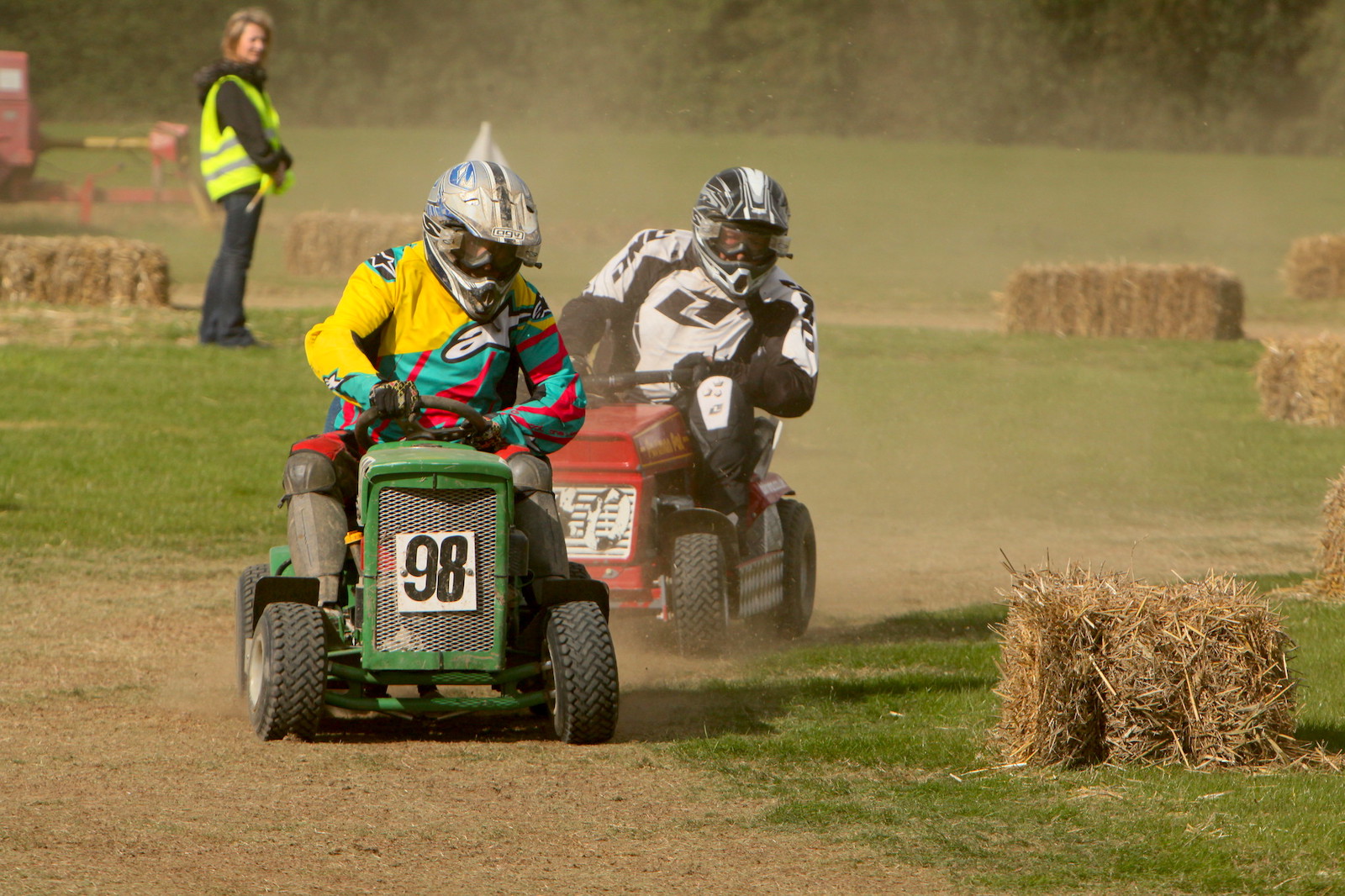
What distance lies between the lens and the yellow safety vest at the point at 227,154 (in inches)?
540

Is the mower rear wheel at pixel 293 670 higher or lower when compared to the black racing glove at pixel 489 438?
lower

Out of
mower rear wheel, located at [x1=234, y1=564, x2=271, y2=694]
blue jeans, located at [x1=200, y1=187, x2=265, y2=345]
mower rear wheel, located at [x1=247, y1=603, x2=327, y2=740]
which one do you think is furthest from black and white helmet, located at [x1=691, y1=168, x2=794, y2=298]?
blue jeans, located at [x1=200, y1=187, x2=265, y2=345]

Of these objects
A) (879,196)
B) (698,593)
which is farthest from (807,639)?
(879,196)

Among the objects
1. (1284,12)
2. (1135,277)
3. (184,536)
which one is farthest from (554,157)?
(184,536)

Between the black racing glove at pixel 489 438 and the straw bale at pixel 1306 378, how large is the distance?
11.2m

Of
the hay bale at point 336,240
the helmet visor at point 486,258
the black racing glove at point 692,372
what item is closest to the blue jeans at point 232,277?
the black racing glove at point 692,372

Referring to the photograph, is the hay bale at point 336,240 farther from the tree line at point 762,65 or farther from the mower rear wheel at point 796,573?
the mower rear wheel at point 796,573

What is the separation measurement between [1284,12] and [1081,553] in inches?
1388

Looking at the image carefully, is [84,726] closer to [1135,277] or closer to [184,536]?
[184,536]

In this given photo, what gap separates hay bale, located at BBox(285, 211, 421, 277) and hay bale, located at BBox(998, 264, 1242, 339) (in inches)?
337

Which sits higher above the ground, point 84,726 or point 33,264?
point 33,264

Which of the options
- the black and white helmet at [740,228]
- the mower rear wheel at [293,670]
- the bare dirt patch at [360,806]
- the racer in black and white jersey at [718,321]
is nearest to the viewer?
the bare dirt patch at [360,806]

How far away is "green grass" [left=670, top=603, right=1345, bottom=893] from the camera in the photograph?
4.20m

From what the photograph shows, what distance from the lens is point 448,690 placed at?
236 inches
